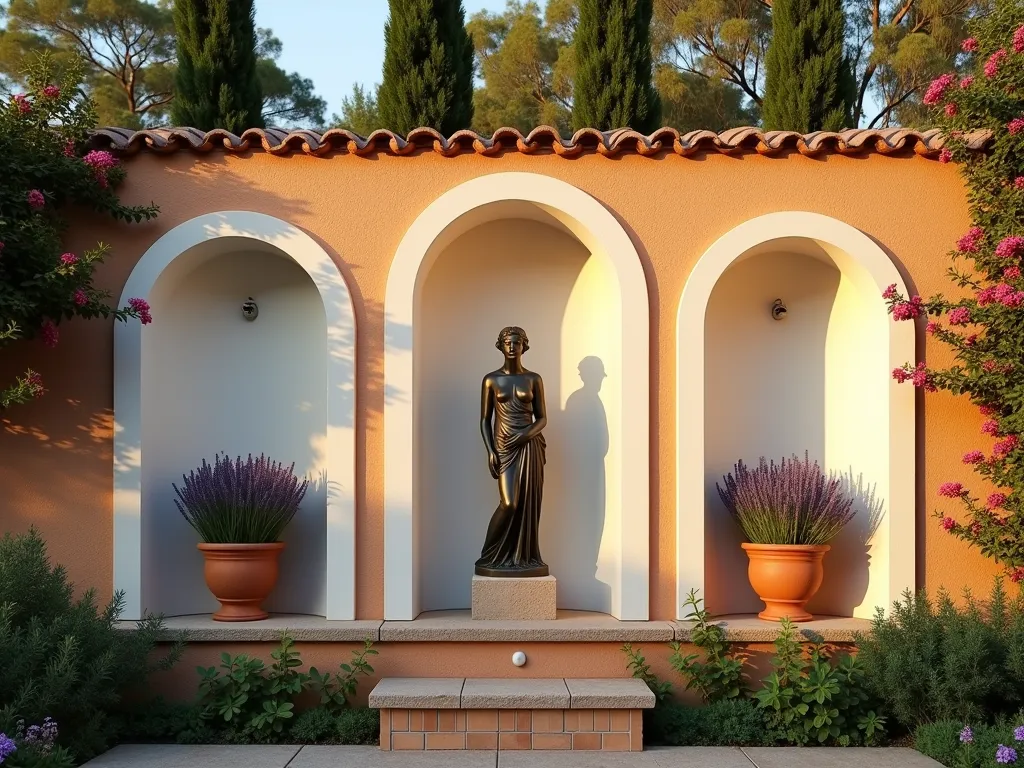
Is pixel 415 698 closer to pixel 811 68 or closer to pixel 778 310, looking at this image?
pixel 778 310

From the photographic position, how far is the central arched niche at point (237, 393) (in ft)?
22.9

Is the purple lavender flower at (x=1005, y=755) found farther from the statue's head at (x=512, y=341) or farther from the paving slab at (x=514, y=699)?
the statue's head at (x=512, y=341)

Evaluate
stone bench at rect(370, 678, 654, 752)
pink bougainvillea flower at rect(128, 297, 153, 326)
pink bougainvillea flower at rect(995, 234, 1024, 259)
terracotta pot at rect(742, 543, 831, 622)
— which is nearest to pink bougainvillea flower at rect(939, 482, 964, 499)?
terracotta pot at rect(742, 543, 831, 622)

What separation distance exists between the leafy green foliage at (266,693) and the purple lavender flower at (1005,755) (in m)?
3.45

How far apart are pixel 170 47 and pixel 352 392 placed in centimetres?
1229

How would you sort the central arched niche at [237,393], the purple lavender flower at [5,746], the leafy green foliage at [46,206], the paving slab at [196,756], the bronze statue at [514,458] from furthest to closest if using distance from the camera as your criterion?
the central arched niche at [237,393] < the bronze statue at [514,458] < the leafy green foliage at [46,206] < the paving slab at [196,756] < the purple lavender flower at [5,746]

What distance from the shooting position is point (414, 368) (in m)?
6.79

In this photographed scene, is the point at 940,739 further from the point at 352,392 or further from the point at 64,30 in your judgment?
the point at 64,30

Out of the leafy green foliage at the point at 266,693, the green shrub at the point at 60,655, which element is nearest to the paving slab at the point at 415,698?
the leafy green foliage at the point at 266,693

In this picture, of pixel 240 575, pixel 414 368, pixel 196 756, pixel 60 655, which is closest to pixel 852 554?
pixel 414 368

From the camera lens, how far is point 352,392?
6.57 metres

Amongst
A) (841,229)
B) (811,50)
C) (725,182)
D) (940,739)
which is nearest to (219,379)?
(725,182)

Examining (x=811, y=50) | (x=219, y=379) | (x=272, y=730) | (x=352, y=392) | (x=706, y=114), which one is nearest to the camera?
(x=272, y=730)

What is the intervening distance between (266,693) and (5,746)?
1.77 metres
